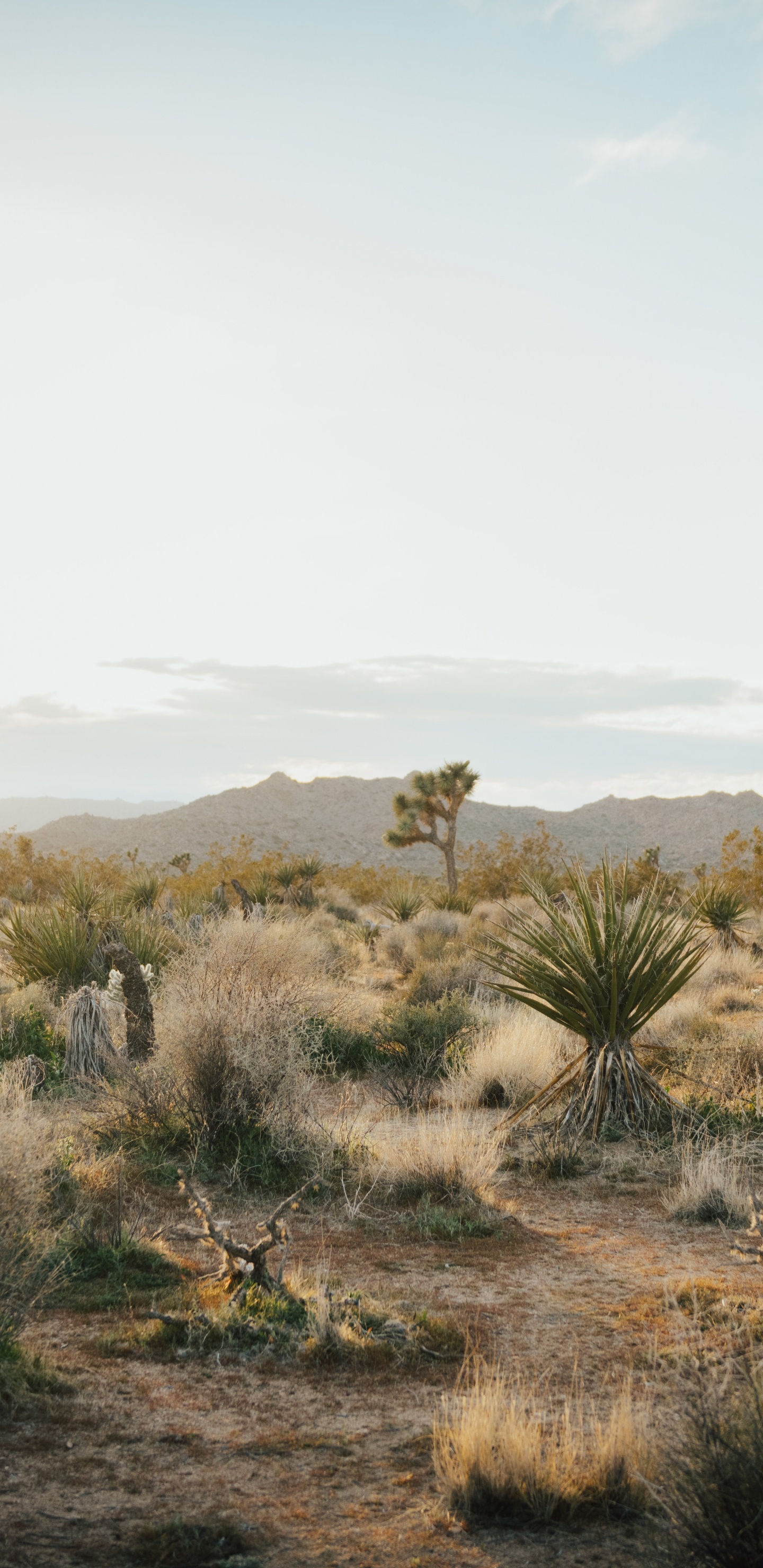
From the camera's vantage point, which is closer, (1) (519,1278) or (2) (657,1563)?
(2) (657,1563)

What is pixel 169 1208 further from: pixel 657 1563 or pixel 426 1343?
pixel 657 1563

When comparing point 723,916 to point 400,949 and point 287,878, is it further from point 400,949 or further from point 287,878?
point 287,878

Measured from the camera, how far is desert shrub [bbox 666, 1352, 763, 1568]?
8.93 ft

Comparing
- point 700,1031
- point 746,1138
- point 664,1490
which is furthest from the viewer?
point 700,1031

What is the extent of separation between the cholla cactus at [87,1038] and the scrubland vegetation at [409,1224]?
35mm

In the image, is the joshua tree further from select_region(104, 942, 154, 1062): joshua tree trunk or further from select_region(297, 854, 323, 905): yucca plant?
select_region(104, 942, 154, 1062): joshua tree trunk

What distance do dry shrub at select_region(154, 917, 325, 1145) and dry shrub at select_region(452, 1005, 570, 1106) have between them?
204cm

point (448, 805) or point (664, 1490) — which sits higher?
point (448, 805)

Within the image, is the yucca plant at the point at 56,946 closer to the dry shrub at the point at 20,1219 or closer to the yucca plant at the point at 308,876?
the dry shrub at the point at 20,1219

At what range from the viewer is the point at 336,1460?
12.5 feet

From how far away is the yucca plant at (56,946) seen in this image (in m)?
12.8

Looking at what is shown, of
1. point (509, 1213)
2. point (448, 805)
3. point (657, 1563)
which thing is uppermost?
point (448, 805)

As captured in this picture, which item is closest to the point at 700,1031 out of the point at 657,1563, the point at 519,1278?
the point at 519,1278

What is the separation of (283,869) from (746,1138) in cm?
2323
